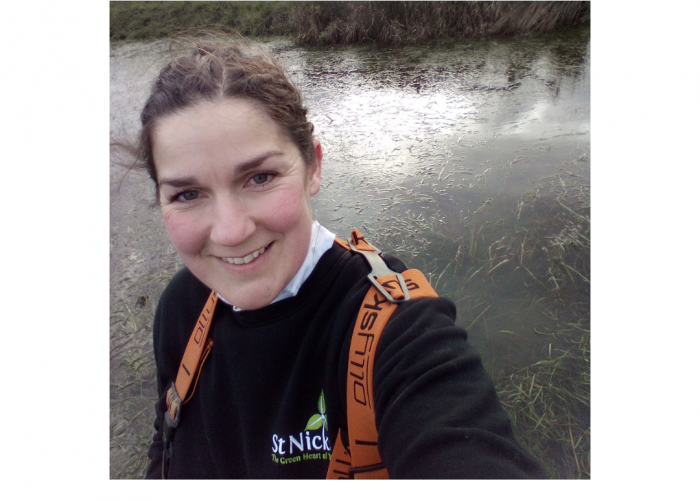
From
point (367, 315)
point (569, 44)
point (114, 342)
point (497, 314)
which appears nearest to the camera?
point (367, 315)

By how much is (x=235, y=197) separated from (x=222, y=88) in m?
0.24

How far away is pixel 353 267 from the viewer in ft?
2.62

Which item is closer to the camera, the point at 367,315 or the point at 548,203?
the point at 367,315

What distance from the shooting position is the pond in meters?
1.42

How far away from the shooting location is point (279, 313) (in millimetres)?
814

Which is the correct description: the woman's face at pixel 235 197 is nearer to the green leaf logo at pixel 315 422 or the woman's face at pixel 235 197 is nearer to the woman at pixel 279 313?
the woman at pixel 279 313

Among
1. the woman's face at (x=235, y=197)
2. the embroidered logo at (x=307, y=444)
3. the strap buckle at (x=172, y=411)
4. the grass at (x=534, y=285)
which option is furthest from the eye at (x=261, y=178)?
the grass at (x=534, y=285)

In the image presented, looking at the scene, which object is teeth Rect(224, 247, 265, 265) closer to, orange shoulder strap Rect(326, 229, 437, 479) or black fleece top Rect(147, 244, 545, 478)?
black fleece top Rect(147, 244, 545, 478)

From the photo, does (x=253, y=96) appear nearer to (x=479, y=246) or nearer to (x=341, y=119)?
(x=479, y=246)

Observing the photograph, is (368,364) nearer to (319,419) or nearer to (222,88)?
(319,419)

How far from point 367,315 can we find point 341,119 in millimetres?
1798

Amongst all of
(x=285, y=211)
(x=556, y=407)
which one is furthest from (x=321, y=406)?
(x=556, y=407)

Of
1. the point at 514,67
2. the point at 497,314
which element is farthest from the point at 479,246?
the point at 514,67

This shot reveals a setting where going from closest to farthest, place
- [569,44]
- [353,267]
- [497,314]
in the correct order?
[353,267], [497,314], [569,44]
